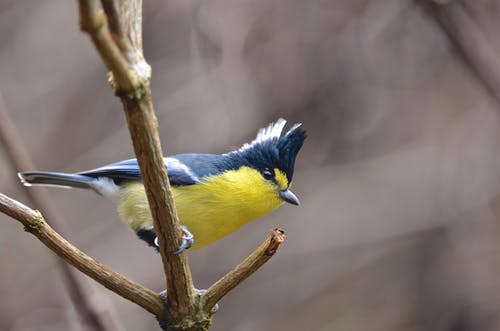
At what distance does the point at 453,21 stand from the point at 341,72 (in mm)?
2139

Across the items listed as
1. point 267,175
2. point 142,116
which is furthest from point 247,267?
point 267,175

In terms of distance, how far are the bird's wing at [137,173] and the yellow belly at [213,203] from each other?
31 mm

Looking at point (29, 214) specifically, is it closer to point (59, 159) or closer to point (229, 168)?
point (229, 168)

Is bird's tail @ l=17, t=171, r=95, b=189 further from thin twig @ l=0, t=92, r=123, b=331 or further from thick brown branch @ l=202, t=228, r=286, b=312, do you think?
thick brown branch @ l=202, t=228, r=286, b=312

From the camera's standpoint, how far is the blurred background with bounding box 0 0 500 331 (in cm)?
447

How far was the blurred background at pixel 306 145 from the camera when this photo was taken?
4473 mm

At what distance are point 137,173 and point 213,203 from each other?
0.41 metres

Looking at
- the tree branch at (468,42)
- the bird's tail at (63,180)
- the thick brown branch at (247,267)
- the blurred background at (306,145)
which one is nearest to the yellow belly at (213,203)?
the bird's tail at (63,180)

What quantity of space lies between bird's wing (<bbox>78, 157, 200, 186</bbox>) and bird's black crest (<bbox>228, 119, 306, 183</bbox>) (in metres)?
0.27

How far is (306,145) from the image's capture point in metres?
5.00

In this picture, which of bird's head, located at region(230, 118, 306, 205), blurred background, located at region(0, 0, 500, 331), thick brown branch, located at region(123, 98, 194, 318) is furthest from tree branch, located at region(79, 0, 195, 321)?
blurred background, located at region(0, 0, 500, 331)

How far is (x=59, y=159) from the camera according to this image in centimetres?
477

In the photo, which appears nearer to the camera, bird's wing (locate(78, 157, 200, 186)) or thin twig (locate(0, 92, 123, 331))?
thin twig (locate(0, 92, 123, 331))

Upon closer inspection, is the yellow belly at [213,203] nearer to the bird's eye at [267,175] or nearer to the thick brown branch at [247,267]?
the bird's eye at [267,175]
